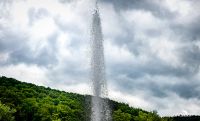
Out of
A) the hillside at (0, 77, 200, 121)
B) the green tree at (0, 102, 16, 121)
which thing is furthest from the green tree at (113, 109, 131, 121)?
the green tree at (0, 102, 16, 121)

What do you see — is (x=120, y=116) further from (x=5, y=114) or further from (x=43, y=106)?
(x=5, y=114)

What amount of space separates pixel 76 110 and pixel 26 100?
16.8 metres

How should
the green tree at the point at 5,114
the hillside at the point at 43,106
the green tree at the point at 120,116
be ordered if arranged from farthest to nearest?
the green tree at the point at 120,116, the hillside at the point at 43,106, the green tree at the point at 5,114

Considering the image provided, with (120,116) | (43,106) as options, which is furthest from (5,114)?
(120,116)

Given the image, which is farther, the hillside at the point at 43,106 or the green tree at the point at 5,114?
the hillside at the point at 43,106

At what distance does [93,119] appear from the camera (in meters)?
50.7

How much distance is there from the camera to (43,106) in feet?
508

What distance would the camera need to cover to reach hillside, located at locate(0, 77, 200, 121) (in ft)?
472

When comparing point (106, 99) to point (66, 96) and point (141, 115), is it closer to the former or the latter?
point (141, 115)

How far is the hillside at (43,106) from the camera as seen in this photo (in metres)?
144

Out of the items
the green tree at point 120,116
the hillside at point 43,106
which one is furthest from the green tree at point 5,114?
the green tree at point 120,116

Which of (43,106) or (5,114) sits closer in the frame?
(5,114)

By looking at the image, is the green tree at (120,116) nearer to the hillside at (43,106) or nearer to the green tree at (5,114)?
the hillside at (43,106)

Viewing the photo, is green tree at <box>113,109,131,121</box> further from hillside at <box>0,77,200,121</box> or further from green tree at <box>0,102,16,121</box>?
green tree at <box>0,102,16,121</box>
